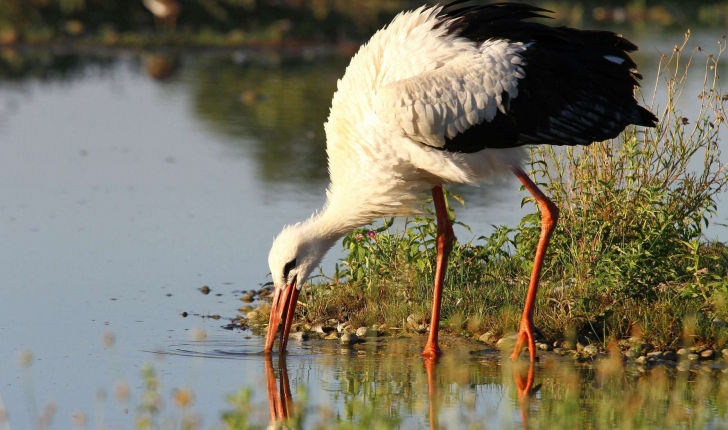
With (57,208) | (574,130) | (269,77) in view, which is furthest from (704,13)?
(574,130)

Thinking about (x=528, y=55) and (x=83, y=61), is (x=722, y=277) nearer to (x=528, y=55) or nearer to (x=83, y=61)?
(x=528, y=55)

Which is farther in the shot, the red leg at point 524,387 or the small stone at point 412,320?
the small stone at point 412,320

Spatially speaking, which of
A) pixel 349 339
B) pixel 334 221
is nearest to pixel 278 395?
pixel 349 339

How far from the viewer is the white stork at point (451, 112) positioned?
20.5 feet

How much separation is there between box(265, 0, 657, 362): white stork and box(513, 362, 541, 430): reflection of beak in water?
0.75 ft

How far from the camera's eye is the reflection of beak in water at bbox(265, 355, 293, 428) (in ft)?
18.0

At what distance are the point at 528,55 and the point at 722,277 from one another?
72.3 inches

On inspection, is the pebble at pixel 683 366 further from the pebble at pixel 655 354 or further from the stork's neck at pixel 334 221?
the stork's neck at pixel 334 221

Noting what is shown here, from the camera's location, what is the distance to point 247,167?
1238cm

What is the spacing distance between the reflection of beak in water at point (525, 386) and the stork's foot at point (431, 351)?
1.61 feet

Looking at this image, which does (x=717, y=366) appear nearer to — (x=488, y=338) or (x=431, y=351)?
(x=488, y=338)

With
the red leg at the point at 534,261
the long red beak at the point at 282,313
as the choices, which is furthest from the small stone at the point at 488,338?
the long red beak at the point at 282,313

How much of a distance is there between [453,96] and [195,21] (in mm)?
18051

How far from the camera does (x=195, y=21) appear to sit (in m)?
23.6
